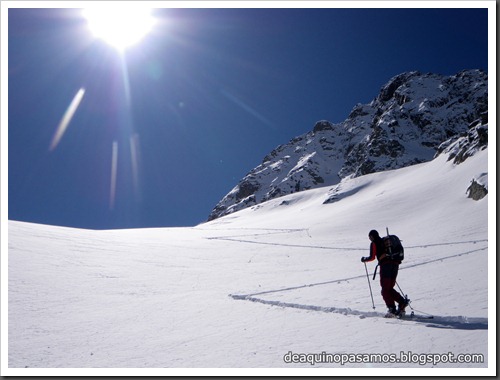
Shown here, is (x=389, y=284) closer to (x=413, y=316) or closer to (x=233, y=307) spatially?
(x=413, y=316)

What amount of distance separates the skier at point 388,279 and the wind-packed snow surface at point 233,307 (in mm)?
309

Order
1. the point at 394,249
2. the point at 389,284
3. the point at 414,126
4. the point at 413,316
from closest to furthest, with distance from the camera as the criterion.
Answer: the point at 413,316, the point at 389,284, the point at 394,249, the point at 414,126

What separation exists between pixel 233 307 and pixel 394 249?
4062 mm

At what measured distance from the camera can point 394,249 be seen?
7.57 m

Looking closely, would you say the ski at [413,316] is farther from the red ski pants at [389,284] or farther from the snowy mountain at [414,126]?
the snowy mountain at [414,126]

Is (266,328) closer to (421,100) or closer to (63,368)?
(63,368)

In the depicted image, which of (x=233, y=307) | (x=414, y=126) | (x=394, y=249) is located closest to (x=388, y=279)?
(x=394, y=249)

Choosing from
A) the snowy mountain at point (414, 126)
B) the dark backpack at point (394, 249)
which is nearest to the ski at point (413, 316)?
the dark backpack at point (394, 249)

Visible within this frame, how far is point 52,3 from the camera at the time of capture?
9688 millimetres

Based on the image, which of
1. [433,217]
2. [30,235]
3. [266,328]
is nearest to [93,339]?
[266,328]

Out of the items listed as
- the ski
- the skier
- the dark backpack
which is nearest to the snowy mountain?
the skier

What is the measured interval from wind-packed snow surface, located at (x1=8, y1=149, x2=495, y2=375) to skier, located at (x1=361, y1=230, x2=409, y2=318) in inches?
12.2

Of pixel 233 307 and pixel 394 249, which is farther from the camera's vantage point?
pixel 233 307

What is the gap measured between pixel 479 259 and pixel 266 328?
28.0ft
